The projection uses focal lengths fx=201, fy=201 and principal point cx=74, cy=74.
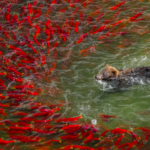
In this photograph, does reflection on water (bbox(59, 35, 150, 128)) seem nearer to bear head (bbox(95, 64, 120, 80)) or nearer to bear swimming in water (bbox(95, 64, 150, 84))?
bear swimming in water (bbox(95, 64, 150, 84))

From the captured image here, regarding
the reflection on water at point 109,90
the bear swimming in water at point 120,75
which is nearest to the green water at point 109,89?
the reflection on water at point 109,90

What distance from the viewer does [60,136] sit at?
14.8ft

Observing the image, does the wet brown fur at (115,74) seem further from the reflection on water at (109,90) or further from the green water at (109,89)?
the green water at (109,89)

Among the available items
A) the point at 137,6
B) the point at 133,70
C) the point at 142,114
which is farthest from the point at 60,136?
the point at 137,6

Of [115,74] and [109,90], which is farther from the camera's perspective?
[109,90]

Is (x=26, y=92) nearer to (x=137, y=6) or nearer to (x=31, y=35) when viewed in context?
(x=31, y=35)

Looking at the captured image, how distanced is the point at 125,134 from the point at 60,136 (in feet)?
4.73

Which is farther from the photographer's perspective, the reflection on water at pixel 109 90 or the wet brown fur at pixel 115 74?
the wet brown fur at pixel 115 74

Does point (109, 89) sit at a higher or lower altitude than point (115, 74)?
lower

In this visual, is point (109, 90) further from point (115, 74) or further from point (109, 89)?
point (115, 74)

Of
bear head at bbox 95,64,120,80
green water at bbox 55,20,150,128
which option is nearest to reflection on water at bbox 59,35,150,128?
green water at bbox 55,20,150,128

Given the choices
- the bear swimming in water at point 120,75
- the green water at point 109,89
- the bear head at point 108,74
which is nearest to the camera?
the green water at point 109,89

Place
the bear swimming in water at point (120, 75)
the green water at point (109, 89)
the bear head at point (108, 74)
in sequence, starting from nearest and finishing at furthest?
1. the green water at point (109, 89)
2. the bear swimming in water at point (120, 75)
3. the bear head at point (108, 74)

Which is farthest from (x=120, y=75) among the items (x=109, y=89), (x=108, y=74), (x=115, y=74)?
(x=109, y=89)
